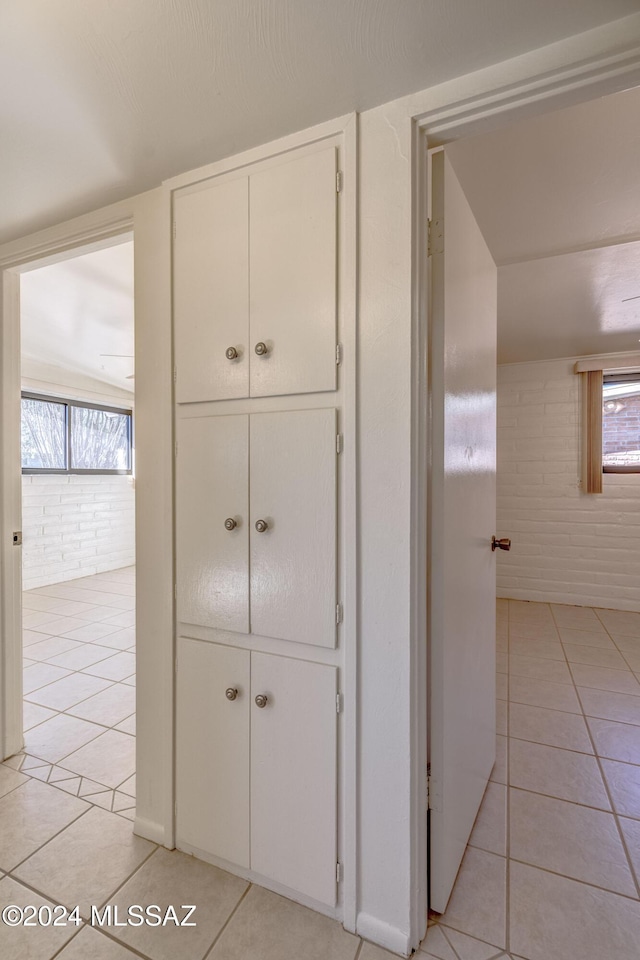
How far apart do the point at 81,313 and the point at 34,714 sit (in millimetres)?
2534

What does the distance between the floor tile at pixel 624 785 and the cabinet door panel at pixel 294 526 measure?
1401mm

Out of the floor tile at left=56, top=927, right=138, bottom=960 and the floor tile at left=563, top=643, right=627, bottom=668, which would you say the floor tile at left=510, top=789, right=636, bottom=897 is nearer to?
the floor tile at left=56, top=927, right=138, bottom=960

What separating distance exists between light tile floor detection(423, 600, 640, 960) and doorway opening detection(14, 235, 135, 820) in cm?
121

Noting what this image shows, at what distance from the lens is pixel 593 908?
3.92ft

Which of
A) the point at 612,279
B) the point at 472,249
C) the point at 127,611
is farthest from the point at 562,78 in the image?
the point at 127,611

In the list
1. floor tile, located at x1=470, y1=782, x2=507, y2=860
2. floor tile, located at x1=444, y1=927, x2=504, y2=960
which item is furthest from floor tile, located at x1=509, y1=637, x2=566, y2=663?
floor tile, located at x1=444, y1=927, x2=504, y2=960

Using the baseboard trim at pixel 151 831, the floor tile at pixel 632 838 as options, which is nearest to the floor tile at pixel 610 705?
the floor tile at pixel 632 838

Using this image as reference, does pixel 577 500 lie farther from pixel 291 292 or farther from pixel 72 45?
pixel 72 45

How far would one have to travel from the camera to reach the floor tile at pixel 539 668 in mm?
2539

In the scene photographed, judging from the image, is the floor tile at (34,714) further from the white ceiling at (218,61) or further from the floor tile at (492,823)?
the white ceiling at (218,61)

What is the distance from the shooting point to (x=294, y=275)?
1.17 m

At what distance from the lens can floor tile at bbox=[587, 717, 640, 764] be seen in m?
1.85

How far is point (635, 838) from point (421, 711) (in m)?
1.07

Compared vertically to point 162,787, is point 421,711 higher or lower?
higher
